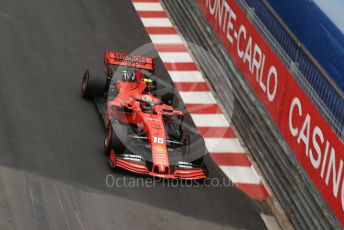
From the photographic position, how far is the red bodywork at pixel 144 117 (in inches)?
531

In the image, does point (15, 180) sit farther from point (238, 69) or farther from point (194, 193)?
point (238, 69)

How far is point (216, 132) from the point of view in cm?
1602

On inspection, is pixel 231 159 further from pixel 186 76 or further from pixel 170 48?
pixel 170 48

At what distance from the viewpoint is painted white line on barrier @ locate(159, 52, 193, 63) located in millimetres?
19014

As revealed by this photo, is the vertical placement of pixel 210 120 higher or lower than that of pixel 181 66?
lower

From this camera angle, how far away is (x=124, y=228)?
12109mm

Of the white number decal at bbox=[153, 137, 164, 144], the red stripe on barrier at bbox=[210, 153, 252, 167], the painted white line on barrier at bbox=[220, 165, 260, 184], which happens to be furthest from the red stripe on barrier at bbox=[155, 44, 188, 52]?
the white number decal at bbox=[153, 137, 164, 144]

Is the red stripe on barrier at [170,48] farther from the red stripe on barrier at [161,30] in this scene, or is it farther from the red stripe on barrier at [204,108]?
the red stripe on barrier at [204,108]

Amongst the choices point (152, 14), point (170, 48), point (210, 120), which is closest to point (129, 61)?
point (210, 120)

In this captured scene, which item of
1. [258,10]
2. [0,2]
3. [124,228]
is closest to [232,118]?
[258,10]

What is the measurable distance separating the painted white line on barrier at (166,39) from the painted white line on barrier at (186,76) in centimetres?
146

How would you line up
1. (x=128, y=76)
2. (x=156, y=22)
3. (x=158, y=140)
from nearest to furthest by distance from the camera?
(x=158, y=140)
(x=128, y=76)
(x=156, y=22)

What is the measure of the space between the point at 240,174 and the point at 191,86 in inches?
149

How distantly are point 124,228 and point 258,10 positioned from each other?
6048 mm
